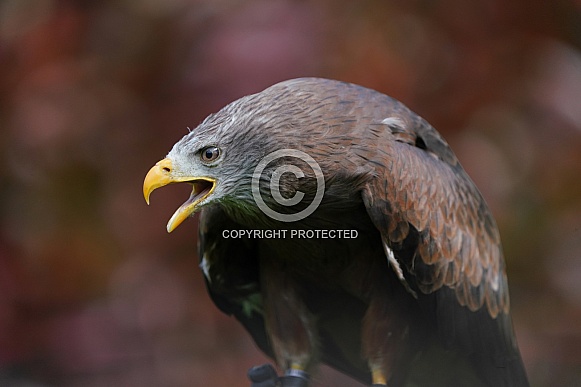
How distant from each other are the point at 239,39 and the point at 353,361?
156 cm

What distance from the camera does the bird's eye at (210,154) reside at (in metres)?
2.77

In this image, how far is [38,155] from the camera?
4344mm

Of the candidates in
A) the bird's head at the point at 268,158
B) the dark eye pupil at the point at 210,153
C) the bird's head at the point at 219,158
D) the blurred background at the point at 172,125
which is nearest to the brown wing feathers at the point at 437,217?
the bird's head at the point at 268,158

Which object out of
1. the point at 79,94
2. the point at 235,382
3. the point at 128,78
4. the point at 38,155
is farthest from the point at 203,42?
the point at 235,382

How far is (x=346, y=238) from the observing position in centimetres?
299

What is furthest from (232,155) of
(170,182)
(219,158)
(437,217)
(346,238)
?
(437,217)

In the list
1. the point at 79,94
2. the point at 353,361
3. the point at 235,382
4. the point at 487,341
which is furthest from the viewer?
the point at 235,382

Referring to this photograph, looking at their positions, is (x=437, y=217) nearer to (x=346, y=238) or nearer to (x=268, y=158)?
(x=346, y=238)

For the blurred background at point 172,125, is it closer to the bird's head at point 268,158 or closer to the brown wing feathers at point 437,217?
the brown wing feathers at point 437,217

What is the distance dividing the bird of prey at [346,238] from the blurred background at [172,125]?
2.88ft

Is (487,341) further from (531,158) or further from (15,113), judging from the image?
(15,113)

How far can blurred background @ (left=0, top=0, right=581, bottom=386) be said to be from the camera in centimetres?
415

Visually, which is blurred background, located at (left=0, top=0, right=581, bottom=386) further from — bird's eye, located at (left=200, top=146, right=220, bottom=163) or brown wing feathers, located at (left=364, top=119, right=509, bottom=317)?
bird's eye, located at (left=200, top=146, right=220, bottom=163)

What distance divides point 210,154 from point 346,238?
0.57 m
